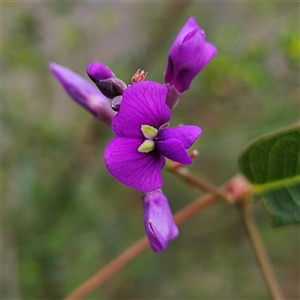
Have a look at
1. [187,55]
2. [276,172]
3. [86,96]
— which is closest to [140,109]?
[187,55]

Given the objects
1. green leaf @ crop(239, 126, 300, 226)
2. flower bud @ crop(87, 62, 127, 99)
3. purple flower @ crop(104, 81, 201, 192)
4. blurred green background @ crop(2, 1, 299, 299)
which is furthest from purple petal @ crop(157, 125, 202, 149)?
blurred green background @ crop(2, 1, 299, 299)

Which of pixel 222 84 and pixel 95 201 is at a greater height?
pixel 222 84

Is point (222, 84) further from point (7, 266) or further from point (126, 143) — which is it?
point (126, 143)

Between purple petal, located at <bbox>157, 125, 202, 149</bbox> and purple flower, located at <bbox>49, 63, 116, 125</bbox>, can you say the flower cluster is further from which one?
purple flower, located at <bbox>49, 63, 116, 125</bbox>

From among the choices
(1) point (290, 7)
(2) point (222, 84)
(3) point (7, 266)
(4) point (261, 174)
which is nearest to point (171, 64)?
(4) point (261, 174)

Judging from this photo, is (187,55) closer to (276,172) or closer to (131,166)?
(131,166)

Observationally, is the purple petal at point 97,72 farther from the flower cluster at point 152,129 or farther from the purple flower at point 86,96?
the purple flower at point 86,96

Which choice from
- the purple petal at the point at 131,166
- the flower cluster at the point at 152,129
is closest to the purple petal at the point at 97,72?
the flower cluster at the point at 152,129
